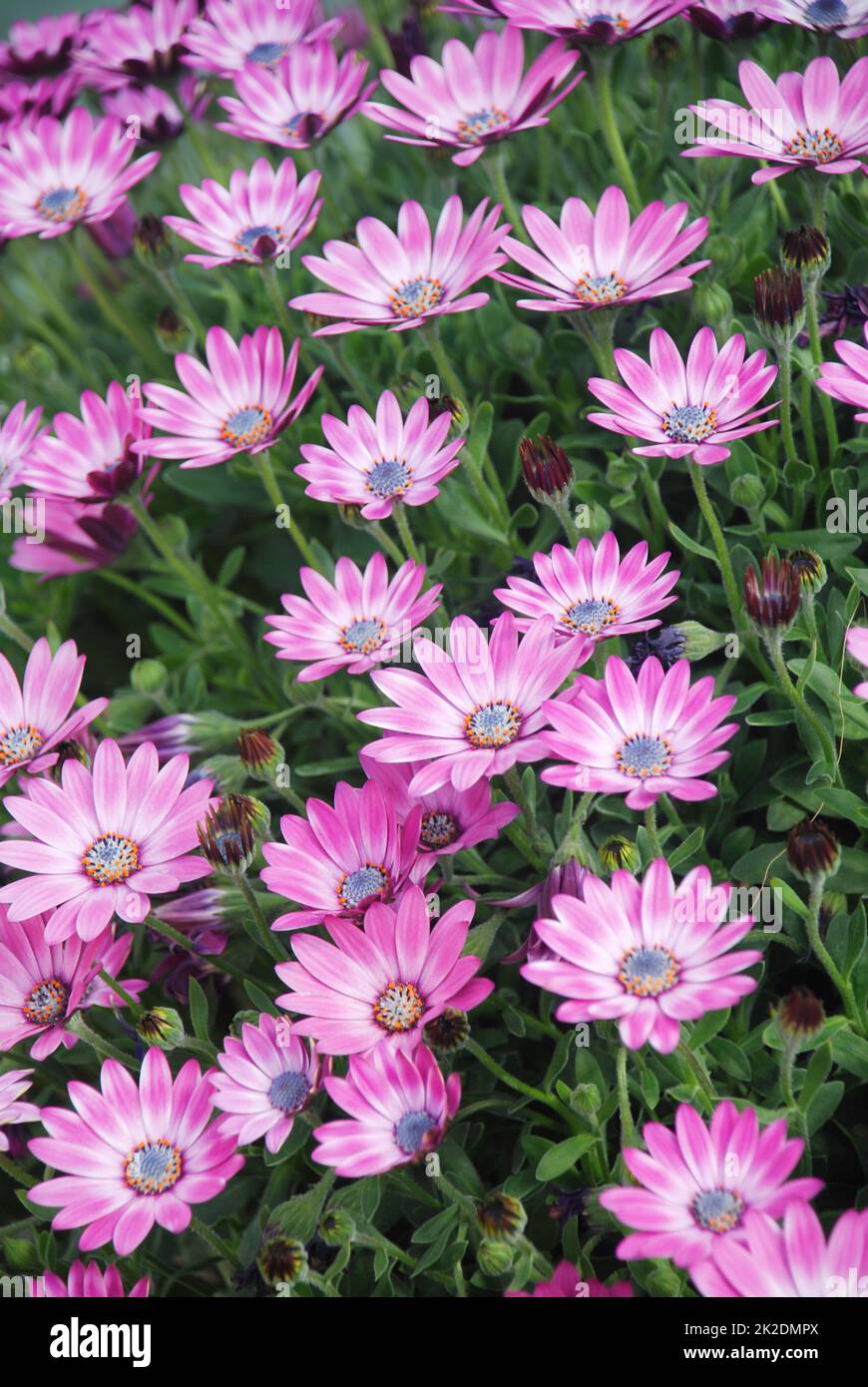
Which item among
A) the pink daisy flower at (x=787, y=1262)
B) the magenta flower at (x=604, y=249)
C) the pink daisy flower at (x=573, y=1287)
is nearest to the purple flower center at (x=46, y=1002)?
the pink daisy flower at (x=573, y=1287)

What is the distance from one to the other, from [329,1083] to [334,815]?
190 mm

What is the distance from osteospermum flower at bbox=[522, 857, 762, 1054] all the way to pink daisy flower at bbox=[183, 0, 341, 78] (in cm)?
106

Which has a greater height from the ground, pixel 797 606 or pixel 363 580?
pixel 363 580

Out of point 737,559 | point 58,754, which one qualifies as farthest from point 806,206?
point 58,754

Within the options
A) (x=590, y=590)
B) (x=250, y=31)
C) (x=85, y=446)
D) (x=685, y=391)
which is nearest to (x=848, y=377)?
(x=685, y=391)

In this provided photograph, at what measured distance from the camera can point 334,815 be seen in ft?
2.91

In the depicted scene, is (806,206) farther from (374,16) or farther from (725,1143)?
(725,1143)

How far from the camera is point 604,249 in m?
1.10

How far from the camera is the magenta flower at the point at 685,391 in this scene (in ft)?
3.08

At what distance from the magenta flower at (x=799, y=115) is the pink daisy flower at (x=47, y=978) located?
2.44ft

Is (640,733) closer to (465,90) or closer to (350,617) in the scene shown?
(350,617)

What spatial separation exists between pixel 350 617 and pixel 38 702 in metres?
0.25

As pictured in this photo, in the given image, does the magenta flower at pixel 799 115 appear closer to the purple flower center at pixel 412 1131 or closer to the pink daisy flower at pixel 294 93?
the pink daisy flower at pixel 294 93

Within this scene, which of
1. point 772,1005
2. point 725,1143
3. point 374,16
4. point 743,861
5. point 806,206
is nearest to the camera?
point 725,1143
